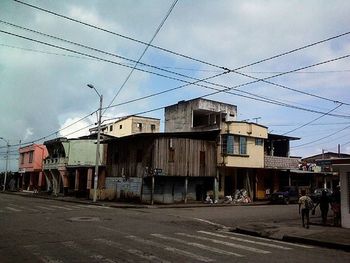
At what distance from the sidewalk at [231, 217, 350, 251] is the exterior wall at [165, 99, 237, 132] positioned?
3543 centimetres

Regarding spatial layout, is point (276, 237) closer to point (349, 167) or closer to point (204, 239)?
point (204, 239)

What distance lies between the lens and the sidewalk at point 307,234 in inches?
564

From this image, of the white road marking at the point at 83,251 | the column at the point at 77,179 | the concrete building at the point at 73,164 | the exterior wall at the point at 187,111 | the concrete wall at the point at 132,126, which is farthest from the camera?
the concrete wall at the point at 132,126

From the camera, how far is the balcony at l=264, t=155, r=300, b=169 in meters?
46.4

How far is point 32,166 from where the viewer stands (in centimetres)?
6488

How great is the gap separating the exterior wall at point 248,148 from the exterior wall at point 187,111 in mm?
10857

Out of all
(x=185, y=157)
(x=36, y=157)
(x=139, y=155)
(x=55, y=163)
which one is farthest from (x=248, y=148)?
(x=36, y=157)

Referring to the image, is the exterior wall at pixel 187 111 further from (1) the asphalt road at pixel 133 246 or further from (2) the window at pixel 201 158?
(1) the asphalt road at pixel 133 246

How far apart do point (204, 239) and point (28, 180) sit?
201 ft

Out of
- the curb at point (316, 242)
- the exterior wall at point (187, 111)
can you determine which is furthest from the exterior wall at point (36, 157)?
the curb at point (316, 242)

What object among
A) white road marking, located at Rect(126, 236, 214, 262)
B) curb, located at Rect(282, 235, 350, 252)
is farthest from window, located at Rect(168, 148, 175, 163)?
white road marking, located at Rect(126, 236, 214, 262)

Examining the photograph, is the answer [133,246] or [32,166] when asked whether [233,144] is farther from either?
[32,166]

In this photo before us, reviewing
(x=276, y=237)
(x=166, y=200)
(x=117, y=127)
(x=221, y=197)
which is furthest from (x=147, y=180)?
(x=117, y=127)

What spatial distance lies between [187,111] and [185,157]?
17787mm
